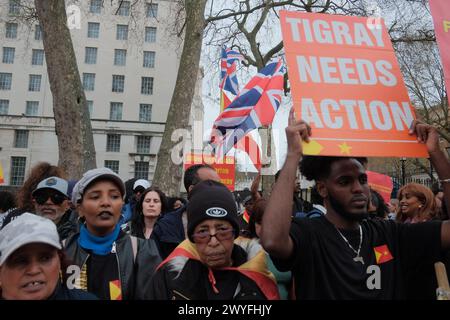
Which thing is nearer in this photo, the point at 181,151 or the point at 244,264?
the point at 244,264

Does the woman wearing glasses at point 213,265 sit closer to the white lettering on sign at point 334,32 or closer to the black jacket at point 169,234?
the white lettering on sign at point 334,32

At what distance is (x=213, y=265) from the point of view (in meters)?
2.09

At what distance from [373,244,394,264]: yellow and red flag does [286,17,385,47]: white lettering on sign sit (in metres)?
1.14

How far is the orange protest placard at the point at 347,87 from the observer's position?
2.12 metres

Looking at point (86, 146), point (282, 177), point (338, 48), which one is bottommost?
point (282, 177)

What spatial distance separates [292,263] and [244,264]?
1.03 feet

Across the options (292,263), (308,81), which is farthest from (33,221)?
(308,81)

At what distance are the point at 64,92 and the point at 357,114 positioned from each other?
22.6 feet

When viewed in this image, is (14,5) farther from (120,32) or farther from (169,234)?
(120,32)

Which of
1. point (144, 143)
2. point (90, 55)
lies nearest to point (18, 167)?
point (144, 143)

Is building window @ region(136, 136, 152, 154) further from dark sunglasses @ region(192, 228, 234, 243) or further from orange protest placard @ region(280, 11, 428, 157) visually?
dark sunglasses @ region(192, 228, 234, 243)

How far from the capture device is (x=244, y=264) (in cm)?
216

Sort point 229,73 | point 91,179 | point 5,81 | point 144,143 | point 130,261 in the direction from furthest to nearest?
point 5,81
point 144,143
point 229,73
point 91,179
point 130,261

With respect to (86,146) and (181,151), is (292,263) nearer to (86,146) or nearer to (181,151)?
(86,146)
